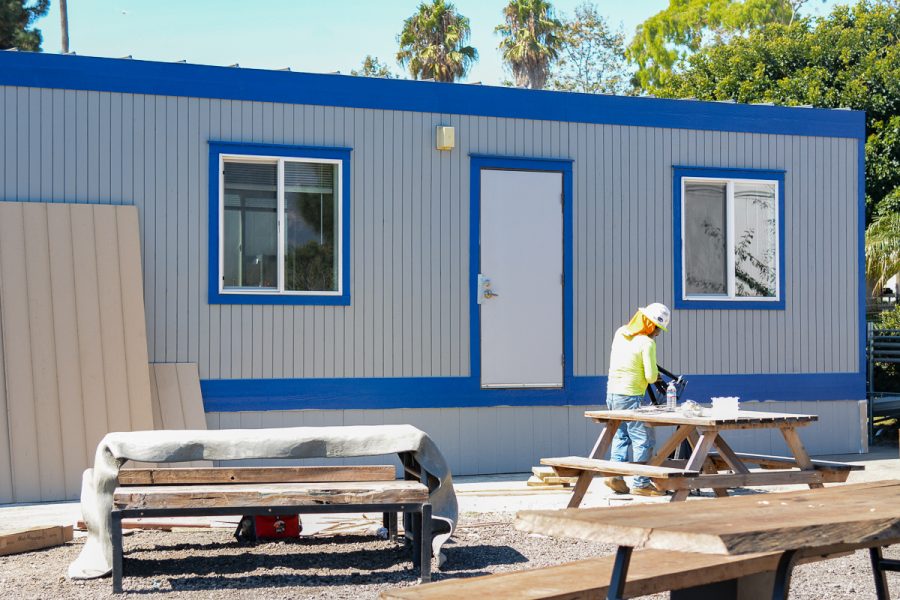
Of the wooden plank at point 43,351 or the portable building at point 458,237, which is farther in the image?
the portable building at point 458,237

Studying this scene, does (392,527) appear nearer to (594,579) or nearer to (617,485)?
(617,485)

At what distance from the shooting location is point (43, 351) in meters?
10.3

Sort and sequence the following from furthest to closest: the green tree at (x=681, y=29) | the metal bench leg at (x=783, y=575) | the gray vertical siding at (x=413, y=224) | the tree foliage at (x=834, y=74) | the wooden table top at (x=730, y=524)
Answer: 1. the green tree at (x=681, y=29)
2. the tree foliage at (x=834, y=74)
3. the gray vertical siding at (x=413, y=224)
4. the metal bench leg at (x=783, y=575)
5. the wooden table top at (x=730, y=524)

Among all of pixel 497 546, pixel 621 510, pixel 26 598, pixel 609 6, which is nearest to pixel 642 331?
→ pixel 497 546

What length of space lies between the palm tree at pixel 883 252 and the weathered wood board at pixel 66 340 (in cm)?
1504

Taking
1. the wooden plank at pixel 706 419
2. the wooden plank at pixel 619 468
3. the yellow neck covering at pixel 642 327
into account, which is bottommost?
the wooden plank at pixel 619 468

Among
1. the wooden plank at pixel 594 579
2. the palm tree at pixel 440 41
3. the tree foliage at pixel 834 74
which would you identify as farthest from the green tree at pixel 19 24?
the wooden plank at pixel 594 579

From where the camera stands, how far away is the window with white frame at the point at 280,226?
37.3 feet

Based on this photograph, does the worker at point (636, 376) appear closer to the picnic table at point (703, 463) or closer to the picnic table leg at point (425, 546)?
the picnic table at point (703, 463)

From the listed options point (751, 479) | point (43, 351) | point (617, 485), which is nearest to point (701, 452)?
point (751, 479)

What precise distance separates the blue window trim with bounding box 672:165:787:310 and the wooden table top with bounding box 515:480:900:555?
864 centimetres

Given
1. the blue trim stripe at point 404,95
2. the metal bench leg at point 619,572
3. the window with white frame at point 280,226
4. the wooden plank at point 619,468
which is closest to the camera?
the metal bench leg at point 619,572

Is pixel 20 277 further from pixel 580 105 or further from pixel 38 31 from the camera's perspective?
pixel 38 31

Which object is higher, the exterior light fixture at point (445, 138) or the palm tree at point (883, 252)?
the exterior light fixture at point (445, 138)
